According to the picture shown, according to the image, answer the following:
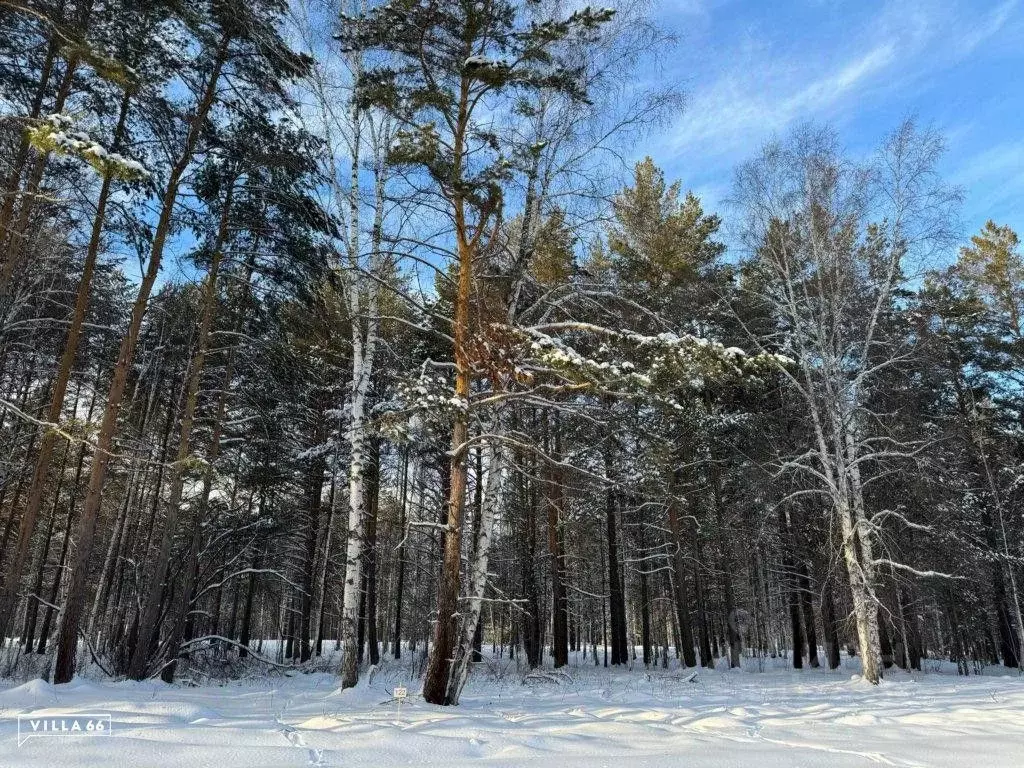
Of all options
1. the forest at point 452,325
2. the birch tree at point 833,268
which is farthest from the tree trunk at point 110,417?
the birch tree at point 833,268

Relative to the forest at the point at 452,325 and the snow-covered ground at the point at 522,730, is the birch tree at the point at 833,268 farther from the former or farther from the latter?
the snow-covered ground at the point at 522,730

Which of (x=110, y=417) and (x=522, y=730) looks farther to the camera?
(x=110, y=417)

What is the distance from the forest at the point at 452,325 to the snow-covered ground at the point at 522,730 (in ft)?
4.56

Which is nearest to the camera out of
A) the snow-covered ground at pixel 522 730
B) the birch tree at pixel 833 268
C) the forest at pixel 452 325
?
the snow-covered ground at pixel 522 730

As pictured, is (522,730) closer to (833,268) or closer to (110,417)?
(110,417)

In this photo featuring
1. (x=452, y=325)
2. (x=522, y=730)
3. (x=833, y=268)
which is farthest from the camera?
(x=833, y=268)

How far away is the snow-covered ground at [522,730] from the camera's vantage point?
3.56 m

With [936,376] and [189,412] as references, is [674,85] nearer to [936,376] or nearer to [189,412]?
[189,412]

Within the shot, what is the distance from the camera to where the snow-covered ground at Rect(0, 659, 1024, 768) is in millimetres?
3564

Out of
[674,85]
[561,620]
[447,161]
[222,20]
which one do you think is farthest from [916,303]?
[222,20]

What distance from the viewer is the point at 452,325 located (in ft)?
25.9

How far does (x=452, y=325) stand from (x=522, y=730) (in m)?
4.77

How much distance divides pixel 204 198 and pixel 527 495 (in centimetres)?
1101

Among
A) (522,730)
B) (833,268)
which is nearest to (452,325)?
(522,730)
